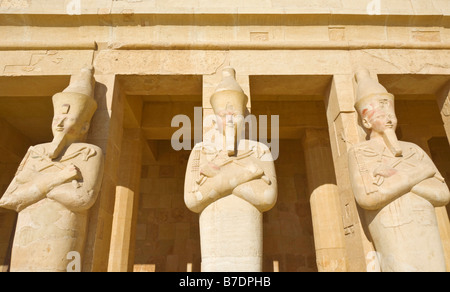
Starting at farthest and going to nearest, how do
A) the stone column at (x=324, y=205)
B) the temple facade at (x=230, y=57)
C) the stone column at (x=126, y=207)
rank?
the stone column at (x=126, y=207), the stone column at (x=324, y=205), the temple facade at (x=230, y=57)

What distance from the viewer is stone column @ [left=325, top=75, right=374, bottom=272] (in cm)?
348

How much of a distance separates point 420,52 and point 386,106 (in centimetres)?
170

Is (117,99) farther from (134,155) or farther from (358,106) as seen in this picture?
(358,106)

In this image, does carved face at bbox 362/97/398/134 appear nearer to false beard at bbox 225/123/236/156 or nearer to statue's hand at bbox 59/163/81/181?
false beard at bbox 225/123/236/156

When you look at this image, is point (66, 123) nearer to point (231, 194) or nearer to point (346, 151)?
point (231, 194)

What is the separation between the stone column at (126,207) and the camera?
526 centimetres

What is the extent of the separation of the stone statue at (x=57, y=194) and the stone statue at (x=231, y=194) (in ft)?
3.68

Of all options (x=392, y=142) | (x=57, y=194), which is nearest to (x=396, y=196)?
(x=392, y=142)
